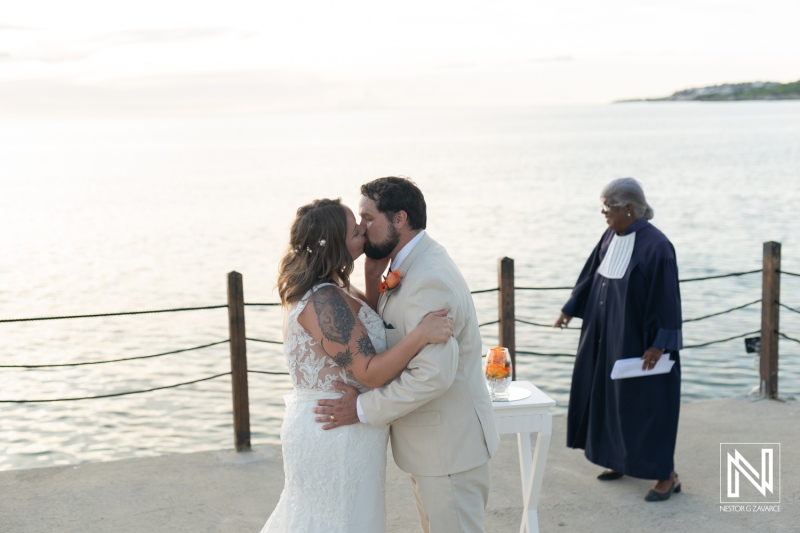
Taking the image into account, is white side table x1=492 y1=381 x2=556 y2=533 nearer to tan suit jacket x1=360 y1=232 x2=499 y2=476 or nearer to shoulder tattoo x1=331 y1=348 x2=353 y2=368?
tan suit jacket x1=360 y1=232 x2=499 y2=476

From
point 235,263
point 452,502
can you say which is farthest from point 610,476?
point 235,263

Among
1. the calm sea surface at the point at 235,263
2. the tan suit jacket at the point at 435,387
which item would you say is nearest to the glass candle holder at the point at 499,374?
the tan suit jacket at the point at 435,387

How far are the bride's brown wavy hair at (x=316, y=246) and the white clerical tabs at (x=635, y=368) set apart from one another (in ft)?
7.37

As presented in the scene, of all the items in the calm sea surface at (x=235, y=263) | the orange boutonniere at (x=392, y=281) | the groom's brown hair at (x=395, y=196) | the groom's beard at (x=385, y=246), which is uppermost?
the groom's brown hair at (x=395, y=196)

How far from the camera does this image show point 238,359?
5.90m

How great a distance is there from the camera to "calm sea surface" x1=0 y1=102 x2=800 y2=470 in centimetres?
1088

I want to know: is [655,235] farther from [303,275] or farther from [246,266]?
[246,266]

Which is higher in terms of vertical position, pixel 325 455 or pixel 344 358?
pixel 344 358

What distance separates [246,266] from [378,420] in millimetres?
17637

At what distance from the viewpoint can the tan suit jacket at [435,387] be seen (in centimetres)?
329

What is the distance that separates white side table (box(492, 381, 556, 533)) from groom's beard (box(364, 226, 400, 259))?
0.98 m

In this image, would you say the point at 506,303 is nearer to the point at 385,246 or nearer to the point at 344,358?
the point at 385,246

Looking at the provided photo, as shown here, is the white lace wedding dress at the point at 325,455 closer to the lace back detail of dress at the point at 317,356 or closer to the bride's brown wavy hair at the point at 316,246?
the lace back detail of dress at the point at 317,356

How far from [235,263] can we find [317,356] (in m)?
18.1
